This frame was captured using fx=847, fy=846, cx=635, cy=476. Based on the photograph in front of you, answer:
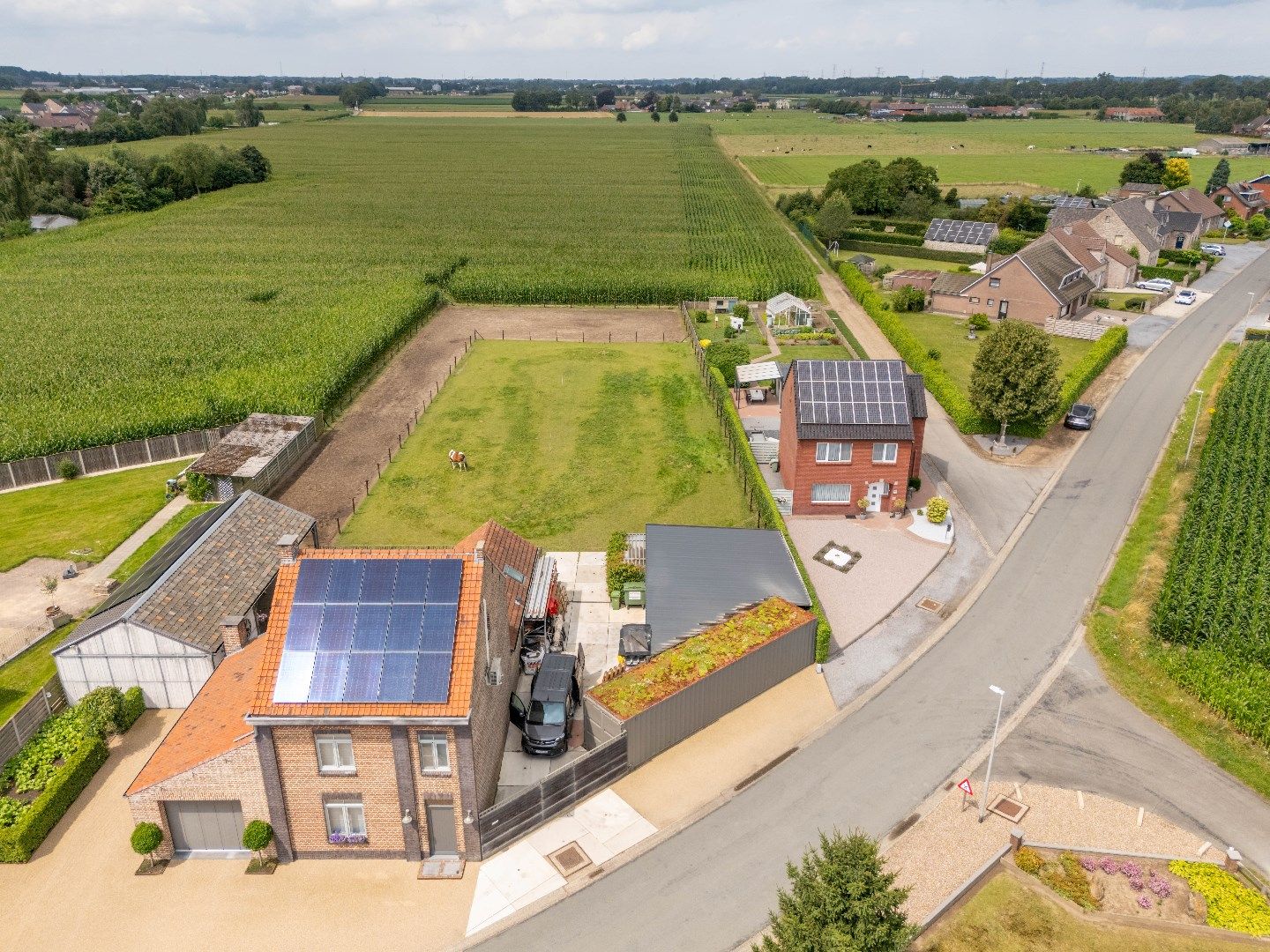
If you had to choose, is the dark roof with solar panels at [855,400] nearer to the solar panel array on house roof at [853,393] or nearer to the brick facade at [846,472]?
the solar panel array on house roof at [853,393]

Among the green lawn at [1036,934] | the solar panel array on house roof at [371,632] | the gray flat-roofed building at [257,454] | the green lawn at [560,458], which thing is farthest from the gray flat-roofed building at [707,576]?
the gray flat-roofed building at [257,454]

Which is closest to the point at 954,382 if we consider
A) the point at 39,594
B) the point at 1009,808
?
the point at 1009,808

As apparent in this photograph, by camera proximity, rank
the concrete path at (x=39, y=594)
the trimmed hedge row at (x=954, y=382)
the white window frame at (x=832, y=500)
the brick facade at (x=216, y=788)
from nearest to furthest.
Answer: the brick facade at (x=216, y=788) < the concrete path at (x=39, y=594) < the white window frame at (x=832, y=500) < the trimmed hedge row at (x=954, y=382)

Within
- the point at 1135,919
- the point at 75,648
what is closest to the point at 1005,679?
the point at 1135,919

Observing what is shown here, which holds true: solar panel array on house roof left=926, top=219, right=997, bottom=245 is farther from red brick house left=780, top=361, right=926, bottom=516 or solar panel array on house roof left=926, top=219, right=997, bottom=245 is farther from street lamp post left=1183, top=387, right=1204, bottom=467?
red brick house left=780, top=361, right=926, bottom=516

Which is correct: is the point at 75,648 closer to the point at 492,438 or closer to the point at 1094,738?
the point at 492,438

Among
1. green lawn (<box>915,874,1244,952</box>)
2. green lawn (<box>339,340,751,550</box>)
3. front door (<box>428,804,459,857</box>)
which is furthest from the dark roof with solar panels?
front door (<box>428,804,459,857</box>)

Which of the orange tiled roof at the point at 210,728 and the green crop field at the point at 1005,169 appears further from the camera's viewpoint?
the green crop field at the point at 1005,169
